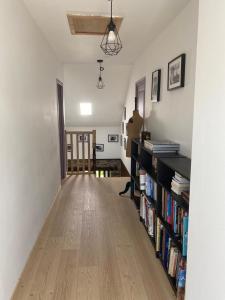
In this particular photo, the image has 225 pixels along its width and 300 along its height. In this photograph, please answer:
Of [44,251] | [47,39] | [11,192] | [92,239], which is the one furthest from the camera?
[47,39]

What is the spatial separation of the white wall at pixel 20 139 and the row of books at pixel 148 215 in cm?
124

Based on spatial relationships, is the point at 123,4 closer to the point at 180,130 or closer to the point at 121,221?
the point at 180,130

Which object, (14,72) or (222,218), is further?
(14,72)

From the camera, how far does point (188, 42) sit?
233 centimetres

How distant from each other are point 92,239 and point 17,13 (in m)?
2.34

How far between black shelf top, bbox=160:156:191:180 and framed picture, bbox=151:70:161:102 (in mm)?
1249

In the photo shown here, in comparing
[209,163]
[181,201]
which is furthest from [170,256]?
[209,163]

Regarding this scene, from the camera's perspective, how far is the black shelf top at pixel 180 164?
5.84ft

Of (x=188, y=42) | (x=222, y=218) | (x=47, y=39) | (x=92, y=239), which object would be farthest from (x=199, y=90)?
(x=47, y=39)

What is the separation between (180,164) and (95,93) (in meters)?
5.35

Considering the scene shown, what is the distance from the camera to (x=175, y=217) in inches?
78.5

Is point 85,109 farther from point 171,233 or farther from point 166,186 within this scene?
point 171,233

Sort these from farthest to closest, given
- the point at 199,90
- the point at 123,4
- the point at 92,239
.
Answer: the point at 92,239 → the point at 123,4 → the point at 199,90

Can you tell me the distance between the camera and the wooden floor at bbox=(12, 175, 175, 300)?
6.37ft
